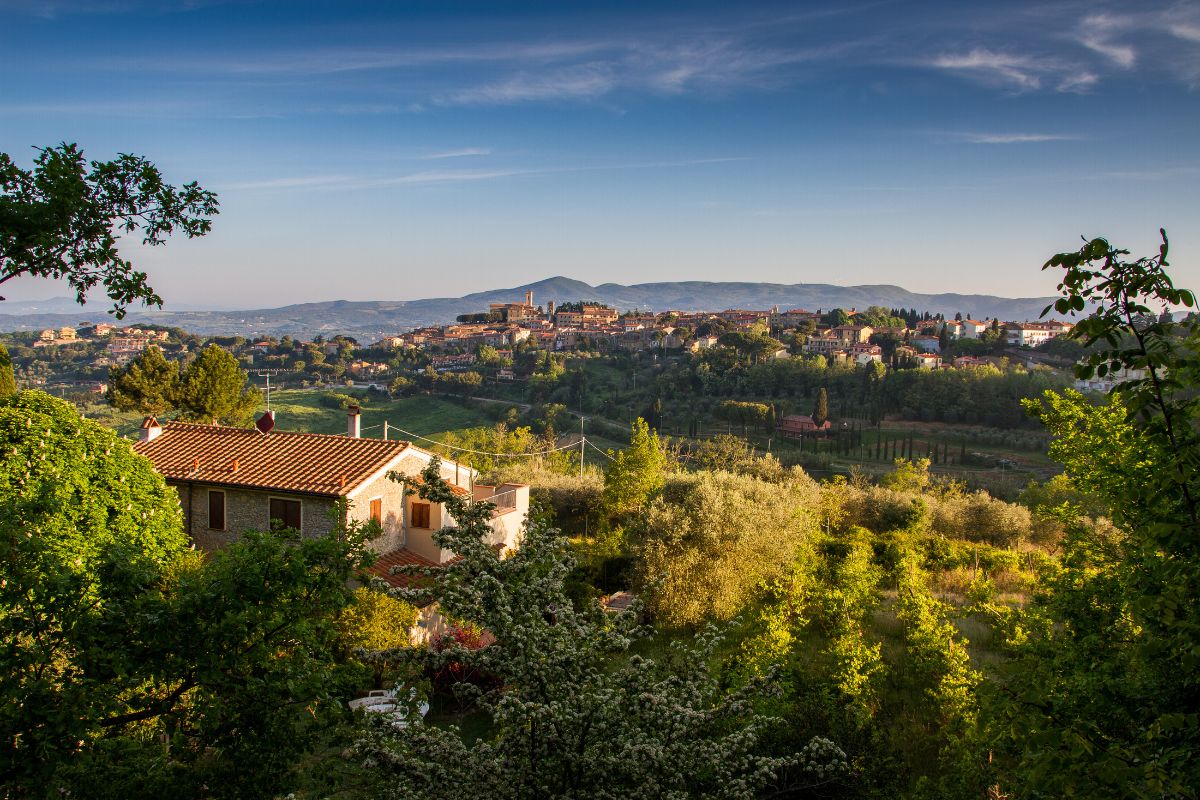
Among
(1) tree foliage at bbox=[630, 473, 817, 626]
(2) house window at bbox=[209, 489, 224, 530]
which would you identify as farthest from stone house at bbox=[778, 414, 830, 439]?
(2) house window at bbox=[209, 489, 224, 530]

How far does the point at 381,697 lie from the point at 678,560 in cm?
798

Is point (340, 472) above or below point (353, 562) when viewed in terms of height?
below

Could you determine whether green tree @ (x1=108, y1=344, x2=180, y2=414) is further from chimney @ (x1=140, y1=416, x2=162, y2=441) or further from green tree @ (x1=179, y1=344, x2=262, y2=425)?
chimney @ (x1=140, y1=416, x2=162, y2=441)

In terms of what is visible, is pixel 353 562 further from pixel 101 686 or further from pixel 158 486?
pixel 158 486

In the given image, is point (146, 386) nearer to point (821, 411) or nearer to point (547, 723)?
point (547, 723)

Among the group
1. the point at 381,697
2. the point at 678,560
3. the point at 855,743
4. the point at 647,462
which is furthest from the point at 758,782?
the point at 647,462

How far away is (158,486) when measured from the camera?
485 inches

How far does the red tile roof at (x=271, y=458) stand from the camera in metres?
17.8

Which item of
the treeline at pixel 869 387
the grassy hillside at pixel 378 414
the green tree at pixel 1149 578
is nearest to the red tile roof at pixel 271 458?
the green tree at pixel 1149 578

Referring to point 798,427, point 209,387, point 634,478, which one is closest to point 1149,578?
point 634,478

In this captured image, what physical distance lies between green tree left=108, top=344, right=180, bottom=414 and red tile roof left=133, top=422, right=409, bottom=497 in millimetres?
9594

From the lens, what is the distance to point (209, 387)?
1173 inches

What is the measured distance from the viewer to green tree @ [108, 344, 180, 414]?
29031 millimetres

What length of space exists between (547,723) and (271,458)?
1629 cm
